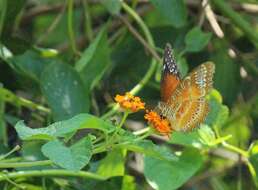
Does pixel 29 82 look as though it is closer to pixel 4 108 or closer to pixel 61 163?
pixel 4 108

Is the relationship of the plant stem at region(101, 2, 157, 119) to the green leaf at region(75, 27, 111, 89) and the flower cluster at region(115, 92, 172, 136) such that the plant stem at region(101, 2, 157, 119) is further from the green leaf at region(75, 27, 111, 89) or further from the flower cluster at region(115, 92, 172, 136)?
the flower cluster at region(115, 92, 172, 136)

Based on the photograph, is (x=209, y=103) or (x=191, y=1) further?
(x=191, y=1)

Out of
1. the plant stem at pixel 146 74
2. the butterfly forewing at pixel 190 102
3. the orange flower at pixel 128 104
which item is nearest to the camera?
the orange flower at pixel 128 104

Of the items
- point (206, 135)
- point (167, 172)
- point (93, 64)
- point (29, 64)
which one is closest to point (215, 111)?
point (206, 135)

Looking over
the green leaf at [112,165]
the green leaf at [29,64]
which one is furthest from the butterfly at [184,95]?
the green leaf at [29,64]

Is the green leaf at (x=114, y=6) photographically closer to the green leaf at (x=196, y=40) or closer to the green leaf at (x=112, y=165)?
the green leaf at (x=196, y=40)

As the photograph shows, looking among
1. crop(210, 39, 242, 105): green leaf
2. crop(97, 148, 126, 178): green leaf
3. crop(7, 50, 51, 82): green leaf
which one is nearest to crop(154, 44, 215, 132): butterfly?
crop(97, 148, 126, 178): green leaf

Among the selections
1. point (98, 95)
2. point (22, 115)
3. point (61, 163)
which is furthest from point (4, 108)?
point (61, 163)
